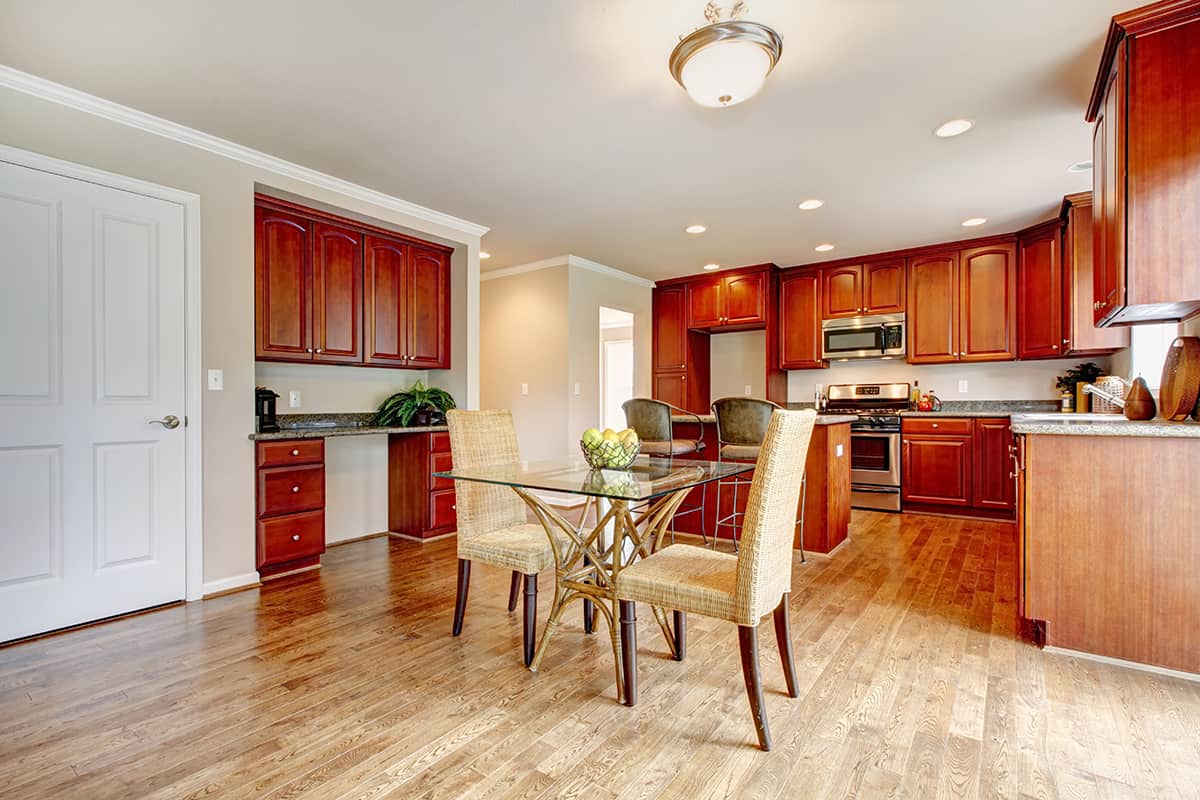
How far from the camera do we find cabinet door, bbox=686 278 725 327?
6.16 meters

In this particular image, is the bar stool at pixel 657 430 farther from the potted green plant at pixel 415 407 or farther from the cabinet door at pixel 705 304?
the cabinet door at pixel 705 304

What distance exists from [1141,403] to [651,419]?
2.40 metres

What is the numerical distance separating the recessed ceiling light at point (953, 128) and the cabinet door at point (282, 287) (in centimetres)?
360

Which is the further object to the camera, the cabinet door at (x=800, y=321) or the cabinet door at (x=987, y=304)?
the cabinet door at (x=800, y=321)

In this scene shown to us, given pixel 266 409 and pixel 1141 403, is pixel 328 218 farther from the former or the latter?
pixel 1141 403

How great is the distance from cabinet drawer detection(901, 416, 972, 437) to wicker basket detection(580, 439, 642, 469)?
375 centimetres

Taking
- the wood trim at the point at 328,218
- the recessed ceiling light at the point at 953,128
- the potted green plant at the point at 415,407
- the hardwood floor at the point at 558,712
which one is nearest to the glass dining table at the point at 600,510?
the hardwood floor at the point at 558,712

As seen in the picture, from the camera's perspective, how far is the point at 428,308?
433cm

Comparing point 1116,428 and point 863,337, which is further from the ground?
point 863,337

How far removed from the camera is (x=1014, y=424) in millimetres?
2430

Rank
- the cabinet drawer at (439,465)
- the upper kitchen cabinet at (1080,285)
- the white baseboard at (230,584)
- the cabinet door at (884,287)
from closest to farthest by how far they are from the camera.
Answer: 1. the white baseboard at (230,584)
2. the upper kitchen cabinet at (1080,285)
3. the cabinet drawer at (439,465)
4. the cabinet door at (884,287)

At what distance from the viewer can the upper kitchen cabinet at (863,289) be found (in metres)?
5.39

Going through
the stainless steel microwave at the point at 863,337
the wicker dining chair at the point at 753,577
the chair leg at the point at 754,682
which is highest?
the stainless steel microwave at the point at 863,337

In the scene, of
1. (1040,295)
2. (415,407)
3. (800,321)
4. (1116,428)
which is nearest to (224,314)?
(415,407)
